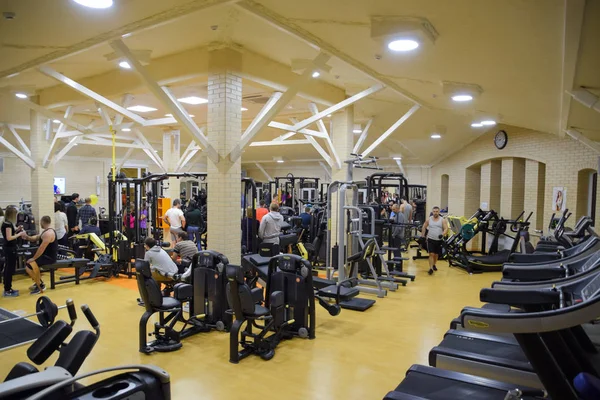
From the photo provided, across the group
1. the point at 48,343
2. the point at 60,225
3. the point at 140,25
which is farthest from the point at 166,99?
the point at 60,225

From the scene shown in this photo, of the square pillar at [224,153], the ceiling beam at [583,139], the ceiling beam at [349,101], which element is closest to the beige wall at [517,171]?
the ceiling beam at [583,139]

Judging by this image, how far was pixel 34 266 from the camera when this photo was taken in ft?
22.7

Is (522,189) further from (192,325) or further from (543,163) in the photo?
(192,325)

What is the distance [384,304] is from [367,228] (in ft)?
7.79

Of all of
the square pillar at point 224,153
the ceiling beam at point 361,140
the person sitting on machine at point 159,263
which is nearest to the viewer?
the person sitting on machine at point 159,263

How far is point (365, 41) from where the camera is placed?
13.2 feet

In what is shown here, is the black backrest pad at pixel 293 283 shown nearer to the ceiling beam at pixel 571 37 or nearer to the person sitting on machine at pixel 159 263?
the person sitting on machine at pixel 159 263

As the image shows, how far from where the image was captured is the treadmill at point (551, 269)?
134 inches

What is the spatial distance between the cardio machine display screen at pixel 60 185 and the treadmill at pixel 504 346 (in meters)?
14.8

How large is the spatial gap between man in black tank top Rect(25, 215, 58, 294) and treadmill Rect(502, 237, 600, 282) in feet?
22.3

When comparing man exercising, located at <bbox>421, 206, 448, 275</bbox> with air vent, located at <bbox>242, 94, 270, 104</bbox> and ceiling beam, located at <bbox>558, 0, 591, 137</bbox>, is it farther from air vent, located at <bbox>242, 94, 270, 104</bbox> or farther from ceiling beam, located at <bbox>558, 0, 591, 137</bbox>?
ceiling beam, located at <bbox>558, 0, 591, 137</bbox>

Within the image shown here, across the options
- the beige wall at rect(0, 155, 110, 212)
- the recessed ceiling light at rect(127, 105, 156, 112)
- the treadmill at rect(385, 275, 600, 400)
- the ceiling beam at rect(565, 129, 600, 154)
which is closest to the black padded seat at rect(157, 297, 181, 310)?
the treadmill at rect(385, 275, 600, 400)

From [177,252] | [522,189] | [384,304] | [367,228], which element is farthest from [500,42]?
[522,189]

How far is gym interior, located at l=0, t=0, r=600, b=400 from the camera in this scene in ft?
8.20
